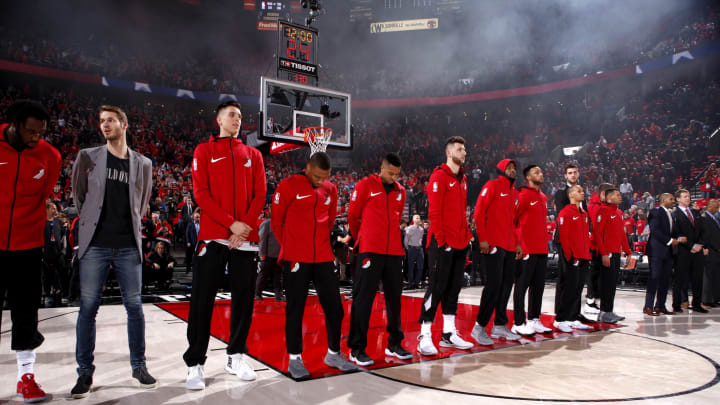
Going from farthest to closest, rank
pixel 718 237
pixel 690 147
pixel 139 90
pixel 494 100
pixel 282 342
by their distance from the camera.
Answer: pixel 494 100 → pixel 139 90 → pixel 690 147 → pixel 718 237 → pixel 282 342

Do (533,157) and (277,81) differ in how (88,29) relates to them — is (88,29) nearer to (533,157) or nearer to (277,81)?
(277,81)

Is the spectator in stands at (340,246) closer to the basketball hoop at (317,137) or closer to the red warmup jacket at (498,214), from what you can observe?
the basketball hoop at (317,137)

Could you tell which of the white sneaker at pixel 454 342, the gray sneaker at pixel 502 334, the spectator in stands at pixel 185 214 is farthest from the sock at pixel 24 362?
the spectator in stands at pixel 185 214

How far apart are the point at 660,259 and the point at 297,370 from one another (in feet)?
20.2

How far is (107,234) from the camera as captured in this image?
3014mm

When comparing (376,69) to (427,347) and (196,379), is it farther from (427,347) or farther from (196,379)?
(196,379)

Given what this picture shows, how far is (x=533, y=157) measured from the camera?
24266mm

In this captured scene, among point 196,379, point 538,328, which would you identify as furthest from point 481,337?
point 196,379

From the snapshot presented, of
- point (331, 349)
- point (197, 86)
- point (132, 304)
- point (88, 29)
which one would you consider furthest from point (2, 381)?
point (88, 29)

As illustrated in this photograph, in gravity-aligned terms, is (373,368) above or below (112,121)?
below

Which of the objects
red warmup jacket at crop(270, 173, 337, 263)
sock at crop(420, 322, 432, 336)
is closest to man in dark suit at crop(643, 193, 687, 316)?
sock at crop(420, 322, 432, 336)

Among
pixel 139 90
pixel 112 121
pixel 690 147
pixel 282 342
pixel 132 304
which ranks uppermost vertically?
pixel 139 90

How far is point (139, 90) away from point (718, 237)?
83.7 feet

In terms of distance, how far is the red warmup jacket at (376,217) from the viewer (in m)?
3.83
